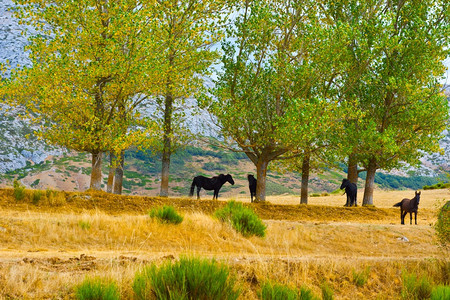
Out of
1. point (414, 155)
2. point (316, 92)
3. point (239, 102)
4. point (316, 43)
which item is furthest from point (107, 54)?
point (414, 155)

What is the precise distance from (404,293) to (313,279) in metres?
2.57

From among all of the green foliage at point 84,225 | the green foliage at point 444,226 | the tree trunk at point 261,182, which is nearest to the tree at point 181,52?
the tree trunk at point 261,182

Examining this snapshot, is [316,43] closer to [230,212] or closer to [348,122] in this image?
[348,122]

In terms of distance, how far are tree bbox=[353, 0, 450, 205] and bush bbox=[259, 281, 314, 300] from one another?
1921cm

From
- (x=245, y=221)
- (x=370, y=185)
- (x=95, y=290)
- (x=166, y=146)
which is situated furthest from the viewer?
(x=370, y=185)

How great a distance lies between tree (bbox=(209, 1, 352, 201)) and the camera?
24.8 meters

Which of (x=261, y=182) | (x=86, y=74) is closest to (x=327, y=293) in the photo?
(x=261, y=182)

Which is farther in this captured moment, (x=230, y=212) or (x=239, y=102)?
(x=239, y=102)

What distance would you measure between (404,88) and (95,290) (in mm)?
25893

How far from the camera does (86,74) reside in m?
22.1

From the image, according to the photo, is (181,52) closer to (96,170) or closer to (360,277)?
(96,170)

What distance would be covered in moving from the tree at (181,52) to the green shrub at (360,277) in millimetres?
15242

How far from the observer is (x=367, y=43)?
1156 inches

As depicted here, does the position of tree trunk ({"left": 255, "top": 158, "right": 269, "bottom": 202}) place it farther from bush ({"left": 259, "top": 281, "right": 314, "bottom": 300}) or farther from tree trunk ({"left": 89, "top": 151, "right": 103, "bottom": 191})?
bush ({"left": 259, "top": 281, "right": 314, "bottom": 300})
